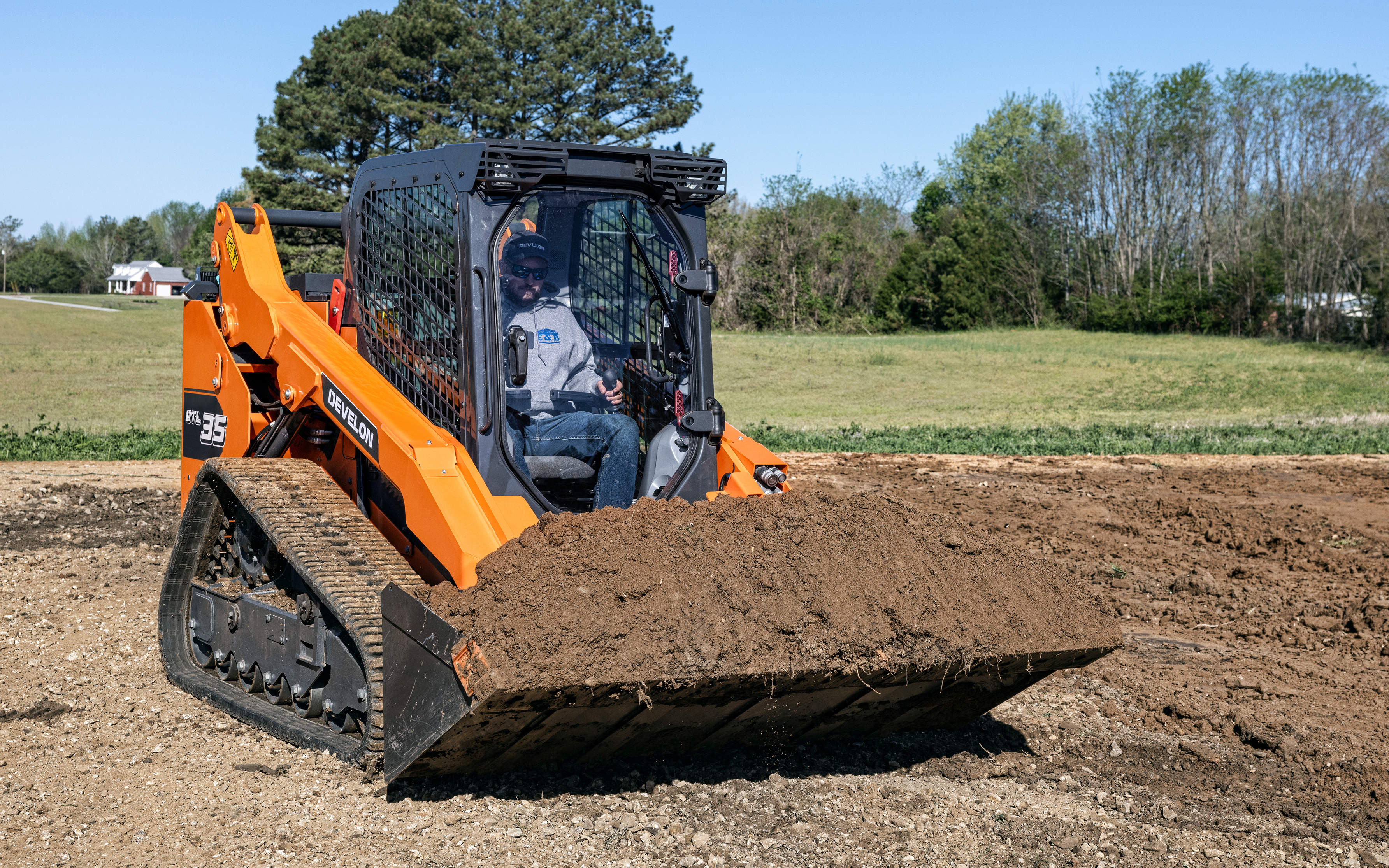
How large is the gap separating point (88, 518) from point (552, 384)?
24.2ft

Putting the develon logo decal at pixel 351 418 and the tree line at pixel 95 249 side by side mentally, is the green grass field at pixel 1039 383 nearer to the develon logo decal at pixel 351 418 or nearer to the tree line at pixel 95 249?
the develon logo decal at pixel 351 418

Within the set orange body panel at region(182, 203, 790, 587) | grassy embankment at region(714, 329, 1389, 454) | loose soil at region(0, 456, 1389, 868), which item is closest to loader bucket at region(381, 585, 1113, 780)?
loose soil at region(0, 456, 1389, 868)

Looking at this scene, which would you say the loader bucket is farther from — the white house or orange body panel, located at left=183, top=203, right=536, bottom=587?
the white house

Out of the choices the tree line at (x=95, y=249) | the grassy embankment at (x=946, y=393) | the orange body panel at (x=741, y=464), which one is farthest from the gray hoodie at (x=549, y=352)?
the tree line at (x=95, y=249)

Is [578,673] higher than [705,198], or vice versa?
[705,198]

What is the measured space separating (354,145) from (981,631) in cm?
3933

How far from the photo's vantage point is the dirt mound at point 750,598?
3.83 meters

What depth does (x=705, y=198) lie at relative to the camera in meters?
5.14

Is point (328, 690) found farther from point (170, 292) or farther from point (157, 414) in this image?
point (170, 292)

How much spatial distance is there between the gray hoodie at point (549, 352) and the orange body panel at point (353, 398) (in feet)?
1.42

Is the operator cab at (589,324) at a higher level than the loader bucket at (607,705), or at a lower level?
higher

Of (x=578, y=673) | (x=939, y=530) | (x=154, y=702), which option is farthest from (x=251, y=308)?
(x=939, y=530)

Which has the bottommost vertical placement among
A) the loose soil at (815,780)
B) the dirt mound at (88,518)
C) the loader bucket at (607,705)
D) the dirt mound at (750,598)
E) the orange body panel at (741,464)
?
the loose soil at (815,780)

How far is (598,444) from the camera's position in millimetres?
4926
